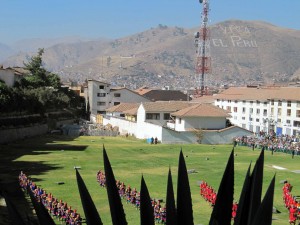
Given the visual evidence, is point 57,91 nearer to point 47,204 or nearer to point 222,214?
point 47,204

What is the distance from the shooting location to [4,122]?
170 ft

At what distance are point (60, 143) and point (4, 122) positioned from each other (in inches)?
260

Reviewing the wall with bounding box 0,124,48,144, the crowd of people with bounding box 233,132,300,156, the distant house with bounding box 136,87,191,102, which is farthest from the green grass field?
the distant house with bounding box 136,87,191,102

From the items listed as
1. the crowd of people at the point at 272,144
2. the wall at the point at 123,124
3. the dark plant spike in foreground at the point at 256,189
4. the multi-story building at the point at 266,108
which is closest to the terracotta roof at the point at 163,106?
the wall at the point at 123,124

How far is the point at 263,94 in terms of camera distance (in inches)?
3054

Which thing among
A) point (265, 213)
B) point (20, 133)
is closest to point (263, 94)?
point (20, 133)

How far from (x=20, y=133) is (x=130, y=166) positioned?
78.6ft

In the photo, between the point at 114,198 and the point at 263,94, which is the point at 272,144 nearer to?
the point at 263,94

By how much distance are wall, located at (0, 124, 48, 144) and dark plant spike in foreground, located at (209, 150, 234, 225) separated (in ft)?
161

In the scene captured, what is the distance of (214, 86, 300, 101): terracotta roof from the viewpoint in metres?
69.6

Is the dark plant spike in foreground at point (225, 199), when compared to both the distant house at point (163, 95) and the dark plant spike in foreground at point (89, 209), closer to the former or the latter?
the dark plant spike in foreground at point (89, 209)

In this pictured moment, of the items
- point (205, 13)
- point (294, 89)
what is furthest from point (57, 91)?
point (294, 89)

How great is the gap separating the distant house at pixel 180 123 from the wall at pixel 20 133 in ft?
41.4

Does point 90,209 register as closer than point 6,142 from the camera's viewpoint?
Yes
